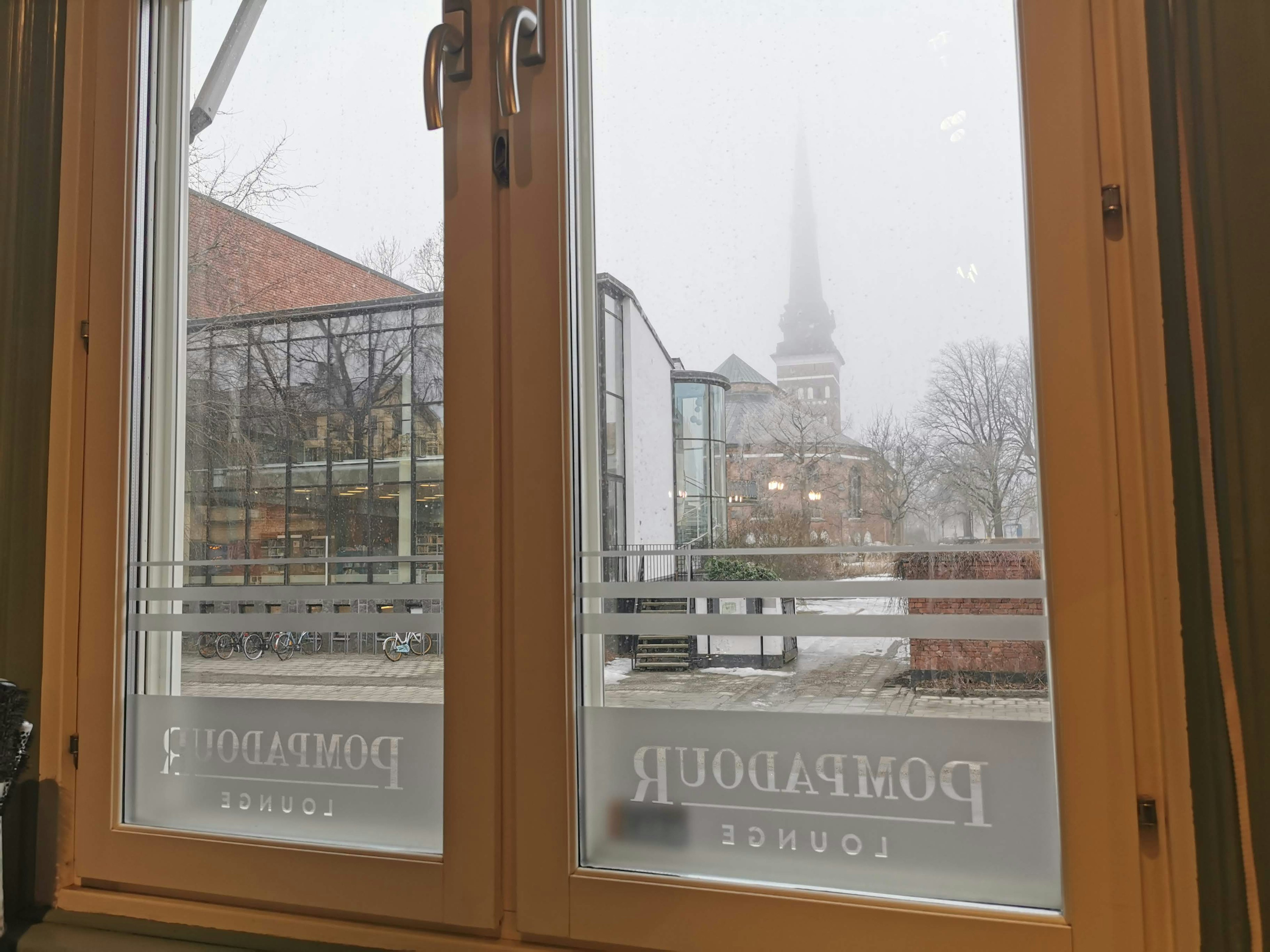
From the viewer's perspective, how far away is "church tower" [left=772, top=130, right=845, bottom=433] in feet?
3.56

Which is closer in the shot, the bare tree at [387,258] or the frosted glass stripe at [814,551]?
the frosted glass stripe at [814,551]

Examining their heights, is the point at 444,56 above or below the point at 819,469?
above

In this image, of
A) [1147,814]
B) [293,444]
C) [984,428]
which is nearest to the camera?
[1147,814]

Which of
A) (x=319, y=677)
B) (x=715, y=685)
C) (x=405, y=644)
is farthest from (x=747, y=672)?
(x=319, y=677)

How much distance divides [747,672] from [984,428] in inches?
16.4

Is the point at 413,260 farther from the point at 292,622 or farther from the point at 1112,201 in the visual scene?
the point at 1112,201

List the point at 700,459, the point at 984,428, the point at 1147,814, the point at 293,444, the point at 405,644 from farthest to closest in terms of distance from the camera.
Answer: the point at 293,444, the point at 405,644, the point at 700,459, the point at 984,428, the point at 1147,814

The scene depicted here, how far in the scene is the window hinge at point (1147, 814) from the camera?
896 millimetres

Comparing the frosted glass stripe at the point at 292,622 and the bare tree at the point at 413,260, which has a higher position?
the bare tree at the point at 413,260

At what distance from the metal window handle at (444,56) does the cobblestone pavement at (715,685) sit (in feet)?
2.58

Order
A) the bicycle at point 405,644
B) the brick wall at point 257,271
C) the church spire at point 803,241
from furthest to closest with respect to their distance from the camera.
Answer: the brick wall at point 257,271 < the bicycle at point 405,644 < the church spire at point 803,241

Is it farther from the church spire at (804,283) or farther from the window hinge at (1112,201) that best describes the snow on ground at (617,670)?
the window hinge at (1112,201)

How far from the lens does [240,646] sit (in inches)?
51.8

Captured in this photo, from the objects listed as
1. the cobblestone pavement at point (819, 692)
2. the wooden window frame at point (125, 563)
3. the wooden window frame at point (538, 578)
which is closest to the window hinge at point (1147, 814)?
the wooden window frame at point (538, 578)
